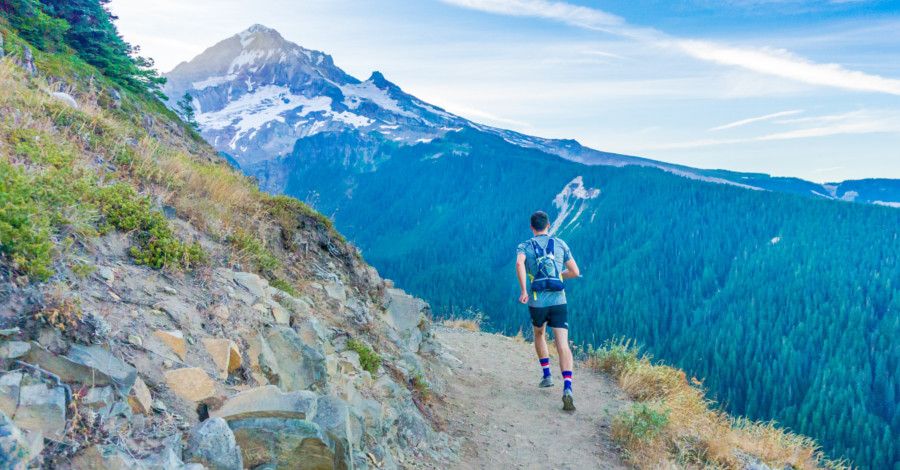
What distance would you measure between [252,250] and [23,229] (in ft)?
12.5

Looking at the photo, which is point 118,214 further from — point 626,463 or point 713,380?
point 713,380

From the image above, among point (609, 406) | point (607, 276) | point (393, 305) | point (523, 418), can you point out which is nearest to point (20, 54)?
point (393, 305)

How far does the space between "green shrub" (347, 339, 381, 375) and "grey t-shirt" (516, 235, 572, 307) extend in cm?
285

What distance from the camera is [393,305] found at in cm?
1162

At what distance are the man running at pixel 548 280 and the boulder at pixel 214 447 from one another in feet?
17.9

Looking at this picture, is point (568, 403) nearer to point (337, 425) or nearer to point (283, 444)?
point (337, 425)

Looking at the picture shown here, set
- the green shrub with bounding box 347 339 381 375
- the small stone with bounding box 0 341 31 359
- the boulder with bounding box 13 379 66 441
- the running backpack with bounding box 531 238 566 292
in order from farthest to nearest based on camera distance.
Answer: the running backpack with bounding box 531 238 566 292 < the green shrub with bounding box 347 339 381 375 < the small stone with bounding box 0 341 31 359 < the boulder with bounding box 13 379 66 441

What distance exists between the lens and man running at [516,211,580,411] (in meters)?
8.59

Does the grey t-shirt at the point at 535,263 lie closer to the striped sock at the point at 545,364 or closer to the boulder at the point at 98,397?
the striped sock at the point at 545,364

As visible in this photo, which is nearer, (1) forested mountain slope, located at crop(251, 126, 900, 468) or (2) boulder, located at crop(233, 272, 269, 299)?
(2) boulder, located at crop(233, 272, 269, 299)

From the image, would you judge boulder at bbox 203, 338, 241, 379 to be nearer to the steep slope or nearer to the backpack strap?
the backpack strap

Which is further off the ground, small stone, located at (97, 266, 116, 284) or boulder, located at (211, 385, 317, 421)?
small stone, located at (97, 266, 116, 284)

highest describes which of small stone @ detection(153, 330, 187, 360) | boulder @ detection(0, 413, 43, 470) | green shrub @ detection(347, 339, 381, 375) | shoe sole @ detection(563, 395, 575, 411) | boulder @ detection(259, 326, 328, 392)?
boulder @ detection(0, 413, 43, 470)

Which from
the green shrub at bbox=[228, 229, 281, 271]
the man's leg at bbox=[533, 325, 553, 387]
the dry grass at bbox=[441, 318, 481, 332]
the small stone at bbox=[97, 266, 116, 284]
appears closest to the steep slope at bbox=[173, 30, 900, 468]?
the dry grass at bbox=[441, 318, 481, 332]
